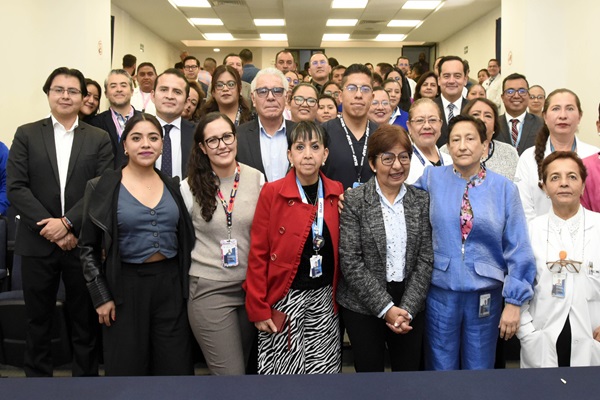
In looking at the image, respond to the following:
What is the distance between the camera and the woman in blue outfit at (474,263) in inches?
91.9

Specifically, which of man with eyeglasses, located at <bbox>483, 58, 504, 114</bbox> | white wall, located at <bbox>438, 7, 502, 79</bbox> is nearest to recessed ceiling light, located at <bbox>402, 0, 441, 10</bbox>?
white wall, located at <bbox>438, 7, 502, 79</bbox>

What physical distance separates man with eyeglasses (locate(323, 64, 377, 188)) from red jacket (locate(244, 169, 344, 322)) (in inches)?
22.7

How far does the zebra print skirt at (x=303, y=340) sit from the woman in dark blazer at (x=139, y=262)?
423 mm

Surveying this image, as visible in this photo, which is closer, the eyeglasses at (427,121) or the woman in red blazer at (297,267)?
the woman in red blazer at (297,267)

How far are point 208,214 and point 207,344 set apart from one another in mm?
602

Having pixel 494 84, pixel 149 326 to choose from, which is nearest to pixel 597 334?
pixel 149 326

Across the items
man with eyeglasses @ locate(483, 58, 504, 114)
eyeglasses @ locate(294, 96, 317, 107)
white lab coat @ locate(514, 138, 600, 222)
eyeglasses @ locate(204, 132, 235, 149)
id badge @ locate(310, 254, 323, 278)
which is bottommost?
id badge @ locate(310, 254, 323, 278)

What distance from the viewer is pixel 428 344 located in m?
2.44

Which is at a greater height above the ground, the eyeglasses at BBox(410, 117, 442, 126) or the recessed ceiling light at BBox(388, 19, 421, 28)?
the recessed ceiling light at BBox(388, 19, 421, 28)

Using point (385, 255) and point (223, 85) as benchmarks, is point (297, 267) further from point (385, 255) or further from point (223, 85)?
point (223, 85)

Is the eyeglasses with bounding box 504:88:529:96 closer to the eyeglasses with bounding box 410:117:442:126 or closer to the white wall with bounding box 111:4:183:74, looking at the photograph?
the eyeglasses with bounding box 410:117:442:126

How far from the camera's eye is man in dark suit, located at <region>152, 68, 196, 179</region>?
3.17 m

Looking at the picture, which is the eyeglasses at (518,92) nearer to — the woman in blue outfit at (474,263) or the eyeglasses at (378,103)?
the eyeglasses at (378,103)

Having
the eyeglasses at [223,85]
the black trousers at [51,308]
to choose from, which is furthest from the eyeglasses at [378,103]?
the black trousers at [51,308]
